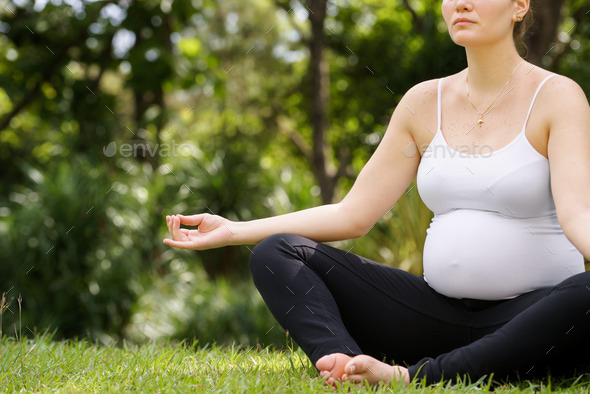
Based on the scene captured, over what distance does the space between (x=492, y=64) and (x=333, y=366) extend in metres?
1.05

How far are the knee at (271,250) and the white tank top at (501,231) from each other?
1.36 ft

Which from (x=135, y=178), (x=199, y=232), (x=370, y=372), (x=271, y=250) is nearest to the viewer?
(x=370, y=372)

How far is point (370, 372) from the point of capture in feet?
5.19

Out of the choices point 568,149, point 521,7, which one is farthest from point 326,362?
point 521,7

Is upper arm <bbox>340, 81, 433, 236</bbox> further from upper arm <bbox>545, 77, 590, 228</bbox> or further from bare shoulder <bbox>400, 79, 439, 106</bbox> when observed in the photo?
upper arm <bbox>545, 77, 590, 228</bbox>

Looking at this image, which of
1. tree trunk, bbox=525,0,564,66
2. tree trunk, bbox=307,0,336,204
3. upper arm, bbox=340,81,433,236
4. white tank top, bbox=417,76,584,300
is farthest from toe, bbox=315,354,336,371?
tree trunk, bbox=307,0,336,204

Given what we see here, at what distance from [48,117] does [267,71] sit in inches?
297

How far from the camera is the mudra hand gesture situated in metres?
2.02

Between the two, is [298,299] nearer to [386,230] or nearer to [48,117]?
[386,230]

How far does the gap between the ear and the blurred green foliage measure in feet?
8.21

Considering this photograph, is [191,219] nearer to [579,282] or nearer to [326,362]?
[326,362]

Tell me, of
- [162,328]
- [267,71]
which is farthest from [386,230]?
[267,71]

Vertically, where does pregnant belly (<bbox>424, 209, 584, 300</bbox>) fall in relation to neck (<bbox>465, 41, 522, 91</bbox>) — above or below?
below

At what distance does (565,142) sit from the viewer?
1.78 metres
